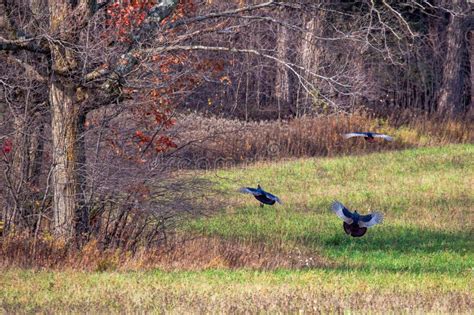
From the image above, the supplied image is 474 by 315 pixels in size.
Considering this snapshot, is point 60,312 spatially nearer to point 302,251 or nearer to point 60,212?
point 60,212

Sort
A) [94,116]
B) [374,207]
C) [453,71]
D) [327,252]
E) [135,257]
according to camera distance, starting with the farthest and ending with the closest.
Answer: [453,71]
[374,207]
[327,252]
[94,116]
[135,257]

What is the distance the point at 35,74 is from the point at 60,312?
4.70 metres

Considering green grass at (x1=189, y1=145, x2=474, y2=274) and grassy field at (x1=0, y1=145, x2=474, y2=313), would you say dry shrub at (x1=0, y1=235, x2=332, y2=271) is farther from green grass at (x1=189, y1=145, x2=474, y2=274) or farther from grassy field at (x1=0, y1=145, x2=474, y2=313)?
green grass at (x1=189, y1=145, x2=474, y2=274)

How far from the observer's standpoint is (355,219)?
15219mm

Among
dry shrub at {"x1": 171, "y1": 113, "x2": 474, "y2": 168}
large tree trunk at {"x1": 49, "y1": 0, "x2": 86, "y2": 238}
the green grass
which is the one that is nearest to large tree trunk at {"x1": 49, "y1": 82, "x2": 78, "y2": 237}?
large tree trunk at {"x1": 49, "y1": 0, "x2": 86, "y2": 238}

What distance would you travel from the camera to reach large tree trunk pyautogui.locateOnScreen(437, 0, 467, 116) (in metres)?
38.6

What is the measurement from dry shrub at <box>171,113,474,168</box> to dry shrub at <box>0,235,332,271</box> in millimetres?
13925

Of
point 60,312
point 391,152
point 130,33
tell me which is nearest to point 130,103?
point 130,33

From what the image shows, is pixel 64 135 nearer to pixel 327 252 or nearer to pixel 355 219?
pixel 355 219

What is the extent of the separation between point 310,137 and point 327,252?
14.6 metres

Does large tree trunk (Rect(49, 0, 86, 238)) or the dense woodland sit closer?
the dense woodland

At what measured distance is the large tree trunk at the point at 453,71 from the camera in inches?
1518

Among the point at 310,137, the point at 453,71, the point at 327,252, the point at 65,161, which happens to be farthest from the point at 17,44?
the point at 453,71

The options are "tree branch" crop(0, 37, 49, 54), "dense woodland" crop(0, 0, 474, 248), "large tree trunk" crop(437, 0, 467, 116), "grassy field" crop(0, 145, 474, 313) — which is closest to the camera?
"grassy field" crop(0, 145, 474, 313)
